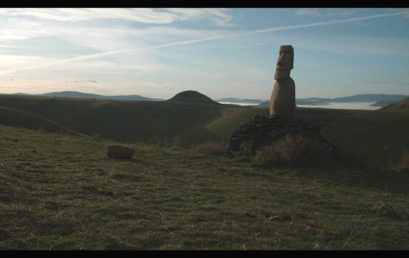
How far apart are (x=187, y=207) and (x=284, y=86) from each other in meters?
10.2

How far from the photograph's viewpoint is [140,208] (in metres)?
6.17

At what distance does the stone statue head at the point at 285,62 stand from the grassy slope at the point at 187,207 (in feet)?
17.9

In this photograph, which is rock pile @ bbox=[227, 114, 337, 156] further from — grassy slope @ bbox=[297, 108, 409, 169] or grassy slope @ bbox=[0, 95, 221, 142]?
grassy slope @ bbox=[0, 95, 221, 142]

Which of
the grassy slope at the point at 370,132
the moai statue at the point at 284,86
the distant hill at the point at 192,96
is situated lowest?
the grassy slope at the point at 370,132

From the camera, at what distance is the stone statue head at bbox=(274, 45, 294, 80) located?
15.4 metres

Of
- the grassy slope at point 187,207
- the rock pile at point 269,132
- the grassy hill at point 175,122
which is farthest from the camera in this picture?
the grassy hill at point 175,122

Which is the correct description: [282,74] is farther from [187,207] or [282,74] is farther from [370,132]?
[370,132]

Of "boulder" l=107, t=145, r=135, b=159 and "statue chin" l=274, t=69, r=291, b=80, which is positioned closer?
"boulder" l=107, t=145, r=135, b=159

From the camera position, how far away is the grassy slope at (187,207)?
4.74m

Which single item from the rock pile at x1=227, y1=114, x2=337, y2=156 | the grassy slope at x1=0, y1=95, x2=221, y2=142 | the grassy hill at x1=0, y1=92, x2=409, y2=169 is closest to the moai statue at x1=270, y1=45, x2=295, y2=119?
the rock pile at x1=227, y1=114, x2=337, y2=156

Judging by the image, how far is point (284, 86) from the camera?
15367 millimetres

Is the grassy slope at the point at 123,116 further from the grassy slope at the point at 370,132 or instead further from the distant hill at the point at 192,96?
the distant hill at the point at 192,96

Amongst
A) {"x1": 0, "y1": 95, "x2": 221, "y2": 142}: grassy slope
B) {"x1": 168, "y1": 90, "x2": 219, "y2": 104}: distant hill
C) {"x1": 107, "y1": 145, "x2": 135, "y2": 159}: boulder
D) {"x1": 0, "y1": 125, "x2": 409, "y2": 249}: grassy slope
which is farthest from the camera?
{"x1": 168, "y1": 90, "x2": 219, "y2": 104}: distant hill

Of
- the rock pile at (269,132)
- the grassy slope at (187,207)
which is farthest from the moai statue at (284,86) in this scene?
the grassy slope at (187,207)
